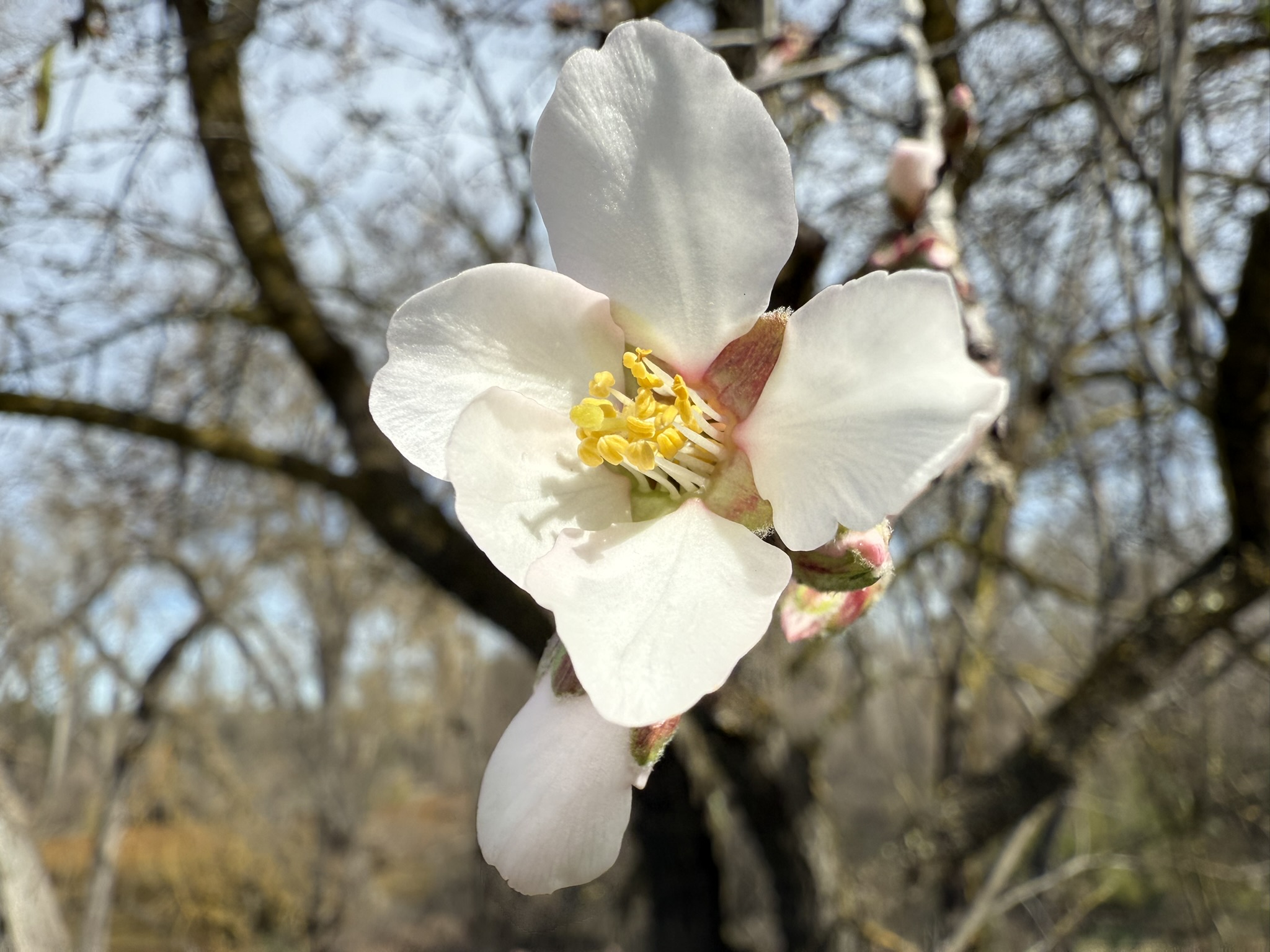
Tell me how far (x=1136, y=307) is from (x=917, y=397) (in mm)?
1057

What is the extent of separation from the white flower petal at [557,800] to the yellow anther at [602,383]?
0.58 ft

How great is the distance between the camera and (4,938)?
10.2ft

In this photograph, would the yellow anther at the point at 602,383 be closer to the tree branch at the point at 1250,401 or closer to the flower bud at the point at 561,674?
the flower bud at the point at 561,674

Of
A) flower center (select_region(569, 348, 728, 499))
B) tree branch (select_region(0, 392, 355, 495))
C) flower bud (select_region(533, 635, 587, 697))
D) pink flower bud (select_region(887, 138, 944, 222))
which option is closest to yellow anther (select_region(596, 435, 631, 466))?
flower center (select_region(569, 348, 728, 499))

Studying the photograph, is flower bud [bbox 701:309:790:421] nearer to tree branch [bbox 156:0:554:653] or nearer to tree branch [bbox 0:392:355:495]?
tree branch [bbox 156:0:554:653]

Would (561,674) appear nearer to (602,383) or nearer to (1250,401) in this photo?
(602,383)

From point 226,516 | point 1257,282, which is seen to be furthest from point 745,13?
point 226,516

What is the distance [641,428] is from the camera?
0.49 meters

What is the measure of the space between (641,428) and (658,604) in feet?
0.35

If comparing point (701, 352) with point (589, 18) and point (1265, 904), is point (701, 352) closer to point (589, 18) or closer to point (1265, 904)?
point (589, 18)

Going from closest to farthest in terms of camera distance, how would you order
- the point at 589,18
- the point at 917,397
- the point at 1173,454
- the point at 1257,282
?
the point at 917,397 < the point at 1257,282 < the point at 589,18 < the point at 1173,454

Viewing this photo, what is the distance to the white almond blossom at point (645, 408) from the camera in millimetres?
398

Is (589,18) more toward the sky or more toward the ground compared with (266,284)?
more toward the sky

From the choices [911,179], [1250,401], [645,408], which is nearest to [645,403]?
[645,408]
